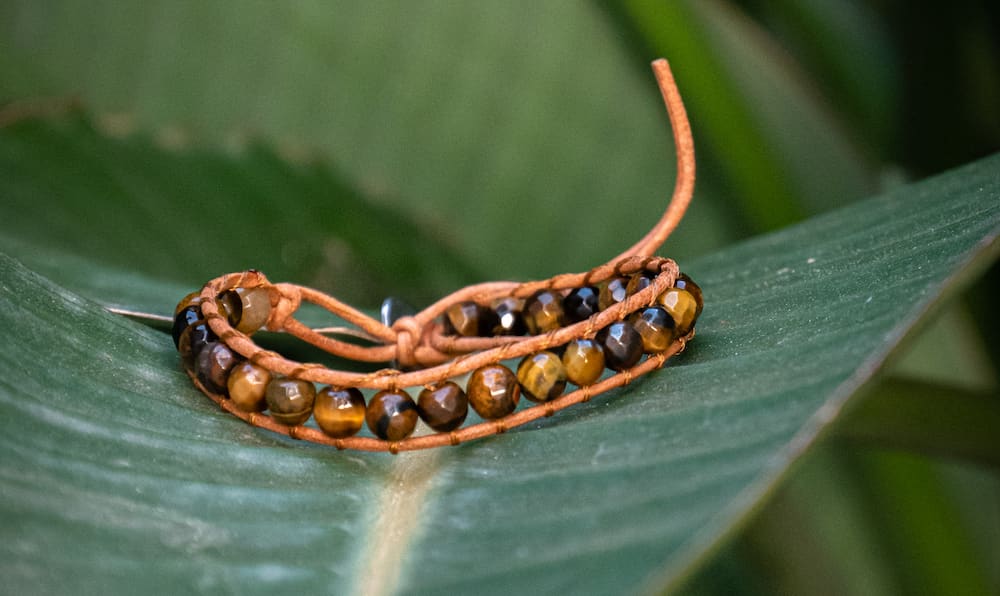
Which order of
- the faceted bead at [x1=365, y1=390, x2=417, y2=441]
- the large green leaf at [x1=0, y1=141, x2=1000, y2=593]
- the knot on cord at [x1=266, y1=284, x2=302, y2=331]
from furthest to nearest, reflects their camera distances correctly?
the knot on cord at [x1=266, y1=284, x2=302, y2=331] → the faceted bead at [x1=365, y1=390, x2=417, y2=441] → the large green leaf at [x1=0, y1=141, x2=1000, y2=593]

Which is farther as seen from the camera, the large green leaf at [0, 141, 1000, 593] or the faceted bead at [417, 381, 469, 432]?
the faceted bead at [417, 381, 469, 432]

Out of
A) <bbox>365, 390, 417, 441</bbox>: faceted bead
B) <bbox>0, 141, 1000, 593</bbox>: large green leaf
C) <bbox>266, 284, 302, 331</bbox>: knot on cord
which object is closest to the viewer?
<bbox>0, 141, 1000, 593</bbox>: large green leaf

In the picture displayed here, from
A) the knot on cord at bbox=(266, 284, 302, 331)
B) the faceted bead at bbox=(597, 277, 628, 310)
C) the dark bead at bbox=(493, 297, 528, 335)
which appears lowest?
the dark bead at bbox=(493, 297, 528, 335)

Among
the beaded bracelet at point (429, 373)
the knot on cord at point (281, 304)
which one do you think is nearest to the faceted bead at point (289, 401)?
the beaded bracelet at point (429, 373)

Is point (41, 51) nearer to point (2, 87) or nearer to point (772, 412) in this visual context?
point (2, 87)

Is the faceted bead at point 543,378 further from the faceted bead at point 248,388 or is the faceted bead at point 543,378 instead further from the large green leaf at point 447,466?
the faceted bead at point 248,388

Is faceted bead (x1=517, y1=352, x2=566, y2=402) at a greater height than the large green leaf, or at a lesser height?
lesser

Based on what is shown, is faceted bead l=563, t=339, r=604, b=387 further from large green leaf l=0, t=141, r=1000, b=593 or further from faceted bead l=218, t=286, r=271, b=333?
faceted bead l=218, t=286, r=271, b=333

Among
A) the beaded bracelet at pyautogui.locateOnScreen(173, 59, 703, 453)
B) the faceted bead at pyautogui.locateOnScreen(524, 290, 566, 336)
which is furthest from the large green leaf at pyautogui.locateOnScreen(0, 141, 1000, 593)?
the faceted bead at pyautogui.locateOnScreen(524, 290, 566, 336)
